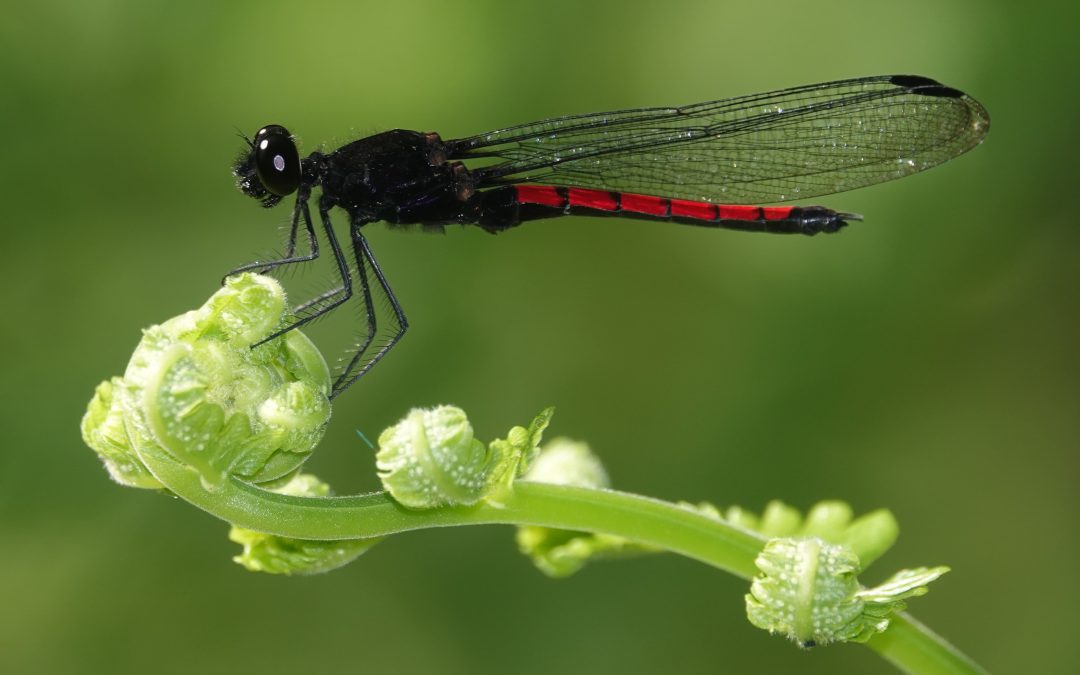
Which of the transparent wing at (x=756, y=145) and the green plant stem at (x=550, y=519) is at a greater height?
the transparent wing at (x=756, y=145)

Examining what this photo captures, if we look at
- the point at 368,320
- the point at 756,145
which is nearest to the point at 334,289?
the point at 368,320

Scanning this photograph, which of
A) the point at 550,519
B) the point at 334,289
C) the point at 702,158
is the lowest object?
the point at 550,519

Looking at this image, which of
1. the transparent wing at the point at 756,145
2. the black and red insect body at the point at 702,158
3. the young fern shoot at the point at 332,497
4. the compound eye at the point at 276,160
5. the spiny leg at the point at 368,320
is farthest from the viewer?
the transparent wing at the point at 756,145

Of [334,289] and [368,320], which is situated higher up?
[334,289]

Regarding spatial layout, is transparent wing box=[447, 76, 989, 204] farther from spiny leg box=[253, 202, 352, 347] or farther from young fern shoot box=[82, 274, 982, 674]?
young fern shoot box=[82, 274, 982, 674]

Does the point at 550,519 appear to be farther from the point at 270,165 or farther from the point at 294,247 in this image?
the point at 270,165

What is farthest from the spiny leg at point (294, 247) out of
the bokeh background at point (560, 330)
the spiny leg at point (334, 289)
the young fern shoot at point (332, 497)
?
the bokeh background at point (560, 330)

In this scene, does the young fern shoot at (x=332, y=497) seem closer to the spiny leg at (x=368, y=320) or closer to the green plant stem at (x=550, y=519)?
the green plant stem at (x=550, y=519)
